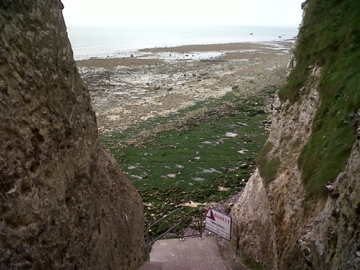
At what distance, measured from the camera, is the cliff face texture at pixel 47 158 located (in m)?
5.09

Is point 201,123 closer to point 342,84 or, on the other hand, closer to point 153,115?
point 153,115

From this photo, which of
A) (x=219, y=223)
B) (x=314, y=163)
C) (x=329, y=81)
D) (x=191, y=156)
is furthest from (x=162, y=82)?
(x=314, y=163)

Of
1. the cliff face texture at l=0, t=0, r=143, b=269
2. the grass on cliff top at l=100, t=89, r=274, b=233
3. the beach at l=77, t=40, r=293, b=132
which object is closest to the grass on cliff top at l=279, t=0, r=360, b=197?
the cliff face texture at l=0, t=0, r=143, b=269

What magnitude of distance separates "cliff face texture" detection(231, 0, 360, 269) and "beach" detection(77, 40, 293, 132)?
2045 centimetres

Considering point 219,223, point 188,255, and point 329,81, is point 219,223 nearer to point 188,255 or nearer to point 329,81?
point 188,255

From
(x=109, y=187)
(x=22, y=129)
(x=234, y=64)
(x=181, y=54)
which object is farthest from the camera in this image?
(x=181, y=54)

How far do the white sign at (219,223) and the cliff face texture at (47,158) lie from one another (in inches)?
176

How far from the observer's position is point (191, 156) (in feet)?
82.0

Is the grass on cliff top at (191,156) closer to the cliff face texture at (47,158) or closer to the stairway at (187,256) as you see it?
the stairway at (187,256)

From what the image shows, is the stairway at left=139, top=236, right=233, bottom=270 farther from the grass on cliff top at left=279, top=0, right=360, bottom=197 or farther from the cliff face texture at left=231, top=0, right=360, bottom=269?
the grass on cliff top at left=279, top=0, right=360, bottom=197

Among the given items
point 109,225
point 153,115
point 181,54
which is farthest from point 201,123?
point 181,54

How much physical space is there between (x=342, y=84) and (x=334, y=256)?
572 centimetres

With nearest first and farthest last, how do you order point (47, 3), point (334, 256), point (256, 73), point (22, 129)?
1. point (22, 129)
2. point (334, 256)
3. point (47, 3)
4. point (256, 73)

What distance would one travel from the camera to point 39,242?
18.0ft
